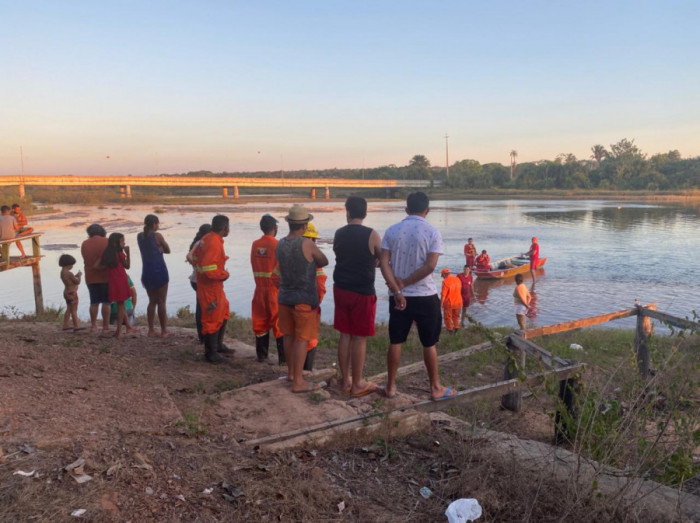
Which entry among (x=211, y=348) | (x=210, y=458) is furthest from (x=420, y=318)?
(x=211, y=348)

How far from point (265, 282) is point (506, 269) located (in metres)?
14.9

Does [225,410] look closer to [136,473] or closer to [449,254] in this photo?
[136,473]

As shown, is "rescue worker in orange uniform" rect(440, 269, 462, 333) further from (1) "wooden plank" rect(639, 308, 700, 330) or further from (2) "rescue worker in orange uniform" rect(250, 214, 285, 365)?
(2) "rescue worker in orange uniform" rect(250, 214, 285, 365)

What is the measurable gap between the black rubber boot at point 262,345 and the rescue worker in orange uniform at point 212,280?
46 cm

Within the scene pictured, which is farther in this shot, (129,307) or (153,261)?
(129,307)

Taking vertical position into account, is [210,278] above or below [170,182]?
below

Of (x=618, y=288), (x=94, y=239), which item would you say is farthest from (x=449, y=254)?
(x=94, y=239)

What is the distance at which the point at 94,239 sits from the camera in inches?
282

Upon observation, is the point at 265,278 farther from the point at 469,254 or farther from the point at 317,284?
the point at 469,254

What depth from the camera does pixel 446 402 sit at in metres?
4.40

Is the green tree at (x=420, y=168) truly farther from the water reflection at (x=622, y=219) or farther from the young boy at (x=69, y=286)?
the young boy at (x=69, y=286)

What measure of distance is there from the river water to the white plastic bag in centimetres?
981

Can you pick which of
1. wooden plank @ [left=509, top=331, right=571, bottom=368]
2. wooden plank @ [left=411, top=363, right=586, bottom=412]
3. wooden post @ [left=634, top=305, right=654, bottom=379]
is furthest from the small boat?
wooden plank @ [left=411, top=363, right=586, bottom=412]

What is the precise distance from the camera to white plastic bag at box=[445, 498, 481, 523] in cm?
299
